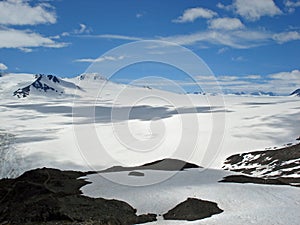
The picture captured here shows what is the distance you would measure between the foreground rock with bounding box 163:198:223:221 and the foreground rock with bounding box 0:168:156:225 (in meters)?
2.15

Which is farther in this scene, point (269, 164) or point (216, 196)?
point (269, 164)

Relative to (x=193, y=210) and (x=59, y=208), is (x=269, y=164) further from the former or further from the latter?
(x=59, y=208)

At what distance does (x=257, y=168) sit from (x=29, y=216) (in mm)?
117245

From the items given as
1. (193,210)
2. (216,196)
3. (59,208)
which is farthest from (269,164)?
(59,208)

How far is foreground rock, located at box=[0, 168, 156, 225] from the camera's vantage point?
3192 centimetres

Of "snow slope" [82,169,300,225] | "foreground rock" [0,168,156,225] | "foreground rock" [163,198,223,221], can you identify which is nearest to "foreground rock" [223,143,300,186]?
"snow slope" [82,169,300,225]

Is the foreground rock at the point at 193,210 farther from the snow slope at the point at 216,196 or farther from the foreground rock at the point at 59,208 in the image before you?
the foreground rock at the point at 59,208

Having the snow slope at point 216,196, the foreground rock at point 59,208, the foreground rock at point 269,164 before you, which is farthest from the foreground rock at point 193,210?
the foreground rock at point 269,164

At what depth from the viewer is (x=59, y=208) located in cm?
3309

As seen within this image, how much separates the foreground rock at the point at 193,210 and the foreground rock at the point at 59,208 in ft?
7.05

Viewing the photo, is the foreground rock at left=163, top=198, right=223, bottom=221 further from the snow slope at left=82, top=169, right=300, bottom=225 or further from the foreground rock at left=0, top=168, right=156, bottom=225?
the foreground rock at left=0, top=168, right=156, bottom=225

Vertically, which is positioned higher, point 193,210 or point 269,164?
point 193,210

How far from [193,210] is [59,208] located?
12.7 m

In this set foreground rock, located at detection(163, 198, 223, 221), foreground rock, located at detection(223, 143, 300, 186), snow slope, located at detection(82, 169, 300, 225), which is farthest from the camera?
foreground rock, located at detection(223, 143, 300, 186)
